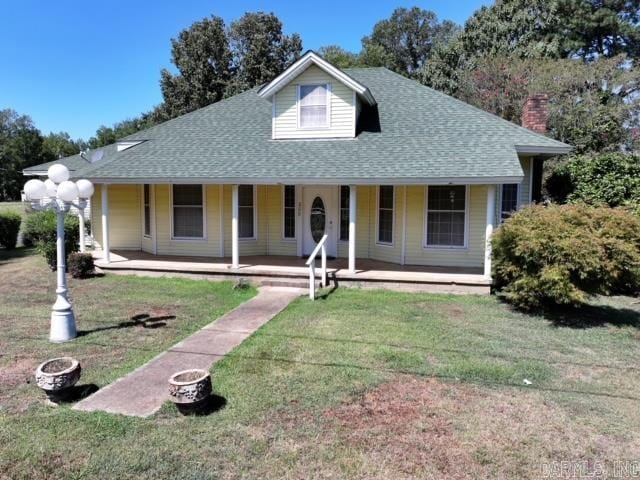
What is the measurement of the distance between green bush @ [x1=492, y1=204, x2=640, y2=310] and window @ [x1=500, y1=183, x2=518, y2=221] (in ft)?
13.6

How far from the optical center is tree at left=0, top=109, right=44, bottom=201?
65.0 m

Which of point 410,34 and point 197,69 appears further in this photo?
point 410,34

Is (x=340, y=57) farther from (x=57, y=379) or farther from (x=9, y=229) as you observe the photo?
(x=57, y=379)

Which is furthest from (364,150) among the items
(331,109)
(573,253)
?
(573,253)

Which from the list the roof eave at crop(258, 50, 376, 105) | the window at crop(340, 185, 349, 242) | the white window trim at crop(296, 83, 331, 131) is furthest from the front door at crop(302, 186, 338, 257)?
the roof eave at crop(258, 50, 376, 105)

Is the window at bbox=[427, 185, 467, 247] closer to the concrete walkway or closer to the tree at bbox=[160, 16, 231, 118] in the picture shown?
the concrete walkway

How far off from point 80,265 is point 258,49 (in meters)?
25.8

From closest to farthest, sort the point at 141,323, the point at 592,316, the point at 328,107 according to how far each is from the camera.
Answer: the point at 141,323
the point at 592,316
the point at 328,107

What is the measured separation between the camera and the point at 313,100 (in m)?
12.1

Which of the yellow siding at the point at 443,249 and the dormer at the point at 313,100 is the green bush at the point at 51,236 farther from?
the yellow siding at the point at 443,249

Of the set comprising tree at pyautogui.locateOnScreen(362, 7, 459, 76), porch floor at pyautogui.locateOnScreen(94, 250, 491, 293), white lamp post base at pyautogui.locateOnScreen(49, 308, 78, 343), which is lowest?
white lamp post base at pyautogui.locateOnScreen(49, 308, 78, 343)

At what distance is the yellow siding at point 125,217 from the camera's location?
1380cm

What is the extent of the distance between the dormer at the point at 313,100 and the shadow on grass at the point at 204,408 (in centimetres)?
877

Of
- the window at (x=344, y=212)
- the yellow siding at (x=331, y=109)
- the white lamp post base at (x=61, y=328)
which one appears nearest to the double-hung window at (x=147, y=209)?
the yellow siding at (x=331, y=109)
